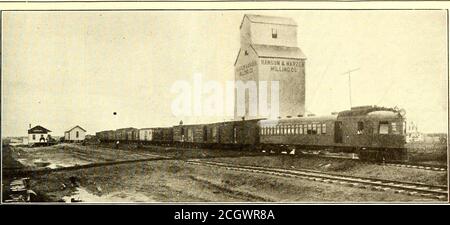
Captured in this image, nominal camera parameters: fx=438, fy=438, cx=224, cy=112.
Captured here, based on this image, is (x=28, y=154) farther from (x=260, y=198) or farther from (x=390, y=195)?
(x=390, y=195)

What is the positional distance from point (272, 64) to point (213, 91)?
4.45 feet

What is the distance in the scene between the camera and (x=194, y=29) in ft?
22.4

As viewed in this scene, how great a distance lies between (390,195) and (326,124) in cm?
234

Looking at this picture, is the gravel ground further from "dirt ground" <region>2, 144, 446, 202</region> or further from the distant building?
the distant building

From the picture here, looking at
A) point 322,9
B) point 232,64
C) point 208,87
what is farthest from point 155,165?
point 322,9

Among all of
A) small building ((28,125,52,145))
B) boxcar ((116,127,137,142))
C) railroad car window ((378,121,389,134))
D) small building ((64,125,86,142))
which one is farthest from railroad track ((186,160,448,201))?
small building ((28,125,52,145))

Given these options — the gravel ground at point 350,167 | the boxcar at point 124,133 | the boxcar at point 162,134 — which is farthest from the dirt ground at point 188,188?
the boxcar at point 162,134

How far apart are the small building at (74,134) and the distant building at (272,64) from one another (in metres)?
2.56

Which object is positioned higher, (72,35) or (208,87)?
(72,35)

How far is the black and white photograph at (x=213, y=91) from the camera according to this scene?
21.5ft

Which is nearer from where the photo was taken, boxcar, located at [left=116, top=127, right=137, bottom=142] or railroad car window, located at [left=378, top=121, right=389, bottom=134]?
railroad car window, located at [left=378, top=121, right=389, bottom=134]

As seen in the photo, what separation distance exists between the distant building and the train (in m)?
0.80

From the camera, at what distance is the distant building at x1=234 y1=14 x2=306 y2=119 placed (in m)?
6.75

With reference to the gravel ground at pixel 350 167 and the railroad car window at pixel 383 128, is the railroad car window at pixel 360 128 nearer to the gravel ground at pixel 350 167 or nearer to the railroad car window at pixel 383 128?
the railroad car window at pixel 383 128
